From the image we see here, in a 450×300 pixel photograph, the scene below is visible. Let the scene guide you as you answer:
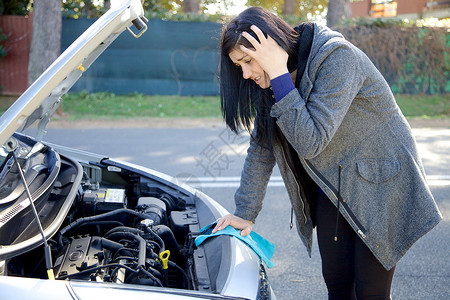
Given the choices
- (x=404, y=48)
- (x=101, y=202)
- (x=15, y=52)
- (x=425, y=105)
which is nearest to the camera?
(x=101, y=202)

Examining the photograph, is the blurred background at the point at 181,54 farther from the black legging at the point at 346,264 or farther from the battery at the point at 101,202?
the black legging at the point at 346,264

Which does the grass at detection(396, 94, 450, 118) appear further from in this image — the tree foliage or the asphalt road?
the tree foliage

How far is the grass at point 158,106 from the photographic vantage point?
10.7m

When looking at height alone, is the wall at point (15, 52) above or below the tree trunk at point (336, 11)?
below

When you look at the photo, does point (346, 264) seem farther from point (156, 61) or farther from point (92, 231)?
point (156, 61)

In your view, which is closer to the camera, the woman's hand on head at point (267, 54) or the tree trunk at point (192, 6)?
the woman's hand on head at point (267, 54)

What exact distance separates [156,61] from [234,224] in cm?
1047

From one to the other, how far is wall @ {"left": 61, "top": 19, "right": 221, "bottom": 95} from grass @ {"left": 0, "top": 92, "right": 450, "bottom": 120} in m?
0.29

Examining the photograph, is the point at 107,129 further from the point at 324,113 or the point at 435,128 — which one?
the point at 324,113

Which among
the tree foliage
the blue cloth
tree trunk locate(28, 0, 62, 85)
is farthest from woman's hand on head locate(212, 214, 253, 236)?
the tree foliage

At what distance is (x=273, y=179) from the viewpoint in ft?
18.8

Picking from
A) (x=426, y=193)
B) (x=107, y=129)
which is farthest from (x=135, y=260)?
(x=107, y=129)

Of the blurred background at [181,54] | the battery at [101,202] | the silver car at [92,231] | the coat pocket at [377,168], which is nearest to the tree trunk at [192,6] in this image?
the blurred background at [181,54]

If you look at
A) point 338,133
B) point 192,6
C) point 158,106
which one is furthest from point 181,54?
point 338,133
